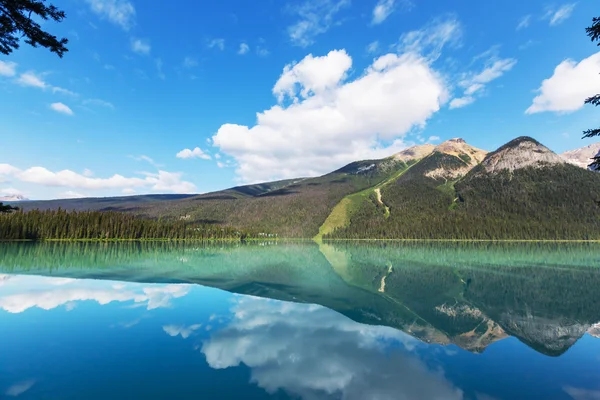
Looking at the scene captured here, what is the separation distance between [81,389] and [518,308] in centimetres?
3038

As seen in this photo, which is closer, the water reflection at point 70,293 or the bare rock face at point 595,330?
the bare rock face at point 595,330

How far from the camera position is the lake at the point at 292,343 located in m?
11.6

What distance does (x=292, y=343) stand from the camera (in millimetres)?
16703

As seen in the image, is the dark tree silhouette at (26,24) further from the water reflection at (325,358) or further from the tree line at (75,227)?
the tree line at (75,227)

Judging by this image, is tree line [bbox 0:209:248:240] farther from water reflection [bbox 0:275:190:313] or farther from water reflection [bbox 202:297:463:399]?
water reflection [bbox 202:297:463:399]

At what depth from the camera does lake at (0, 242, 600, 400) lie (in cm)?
1159

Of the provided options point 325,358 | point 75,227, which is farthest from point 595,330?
point 75,227

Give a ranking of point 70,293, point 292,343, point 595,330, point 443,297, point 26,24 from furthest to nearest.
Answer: point 443,297 < point 70,293 < point 595,330 < point 292,343 < point 26,24


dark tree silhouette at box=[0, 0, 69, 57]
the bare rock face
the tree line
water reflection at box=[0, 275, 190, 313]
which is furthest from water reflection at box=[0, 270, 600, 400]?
the tree line

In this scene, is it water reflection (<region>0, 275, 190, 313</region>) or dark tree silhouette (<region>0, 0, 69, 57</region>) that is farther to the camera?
water reflection (<region>0, 275, 190, 313</region>)

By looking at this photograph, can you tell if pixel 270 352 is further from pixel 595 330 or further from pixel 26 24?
pixel 595 330

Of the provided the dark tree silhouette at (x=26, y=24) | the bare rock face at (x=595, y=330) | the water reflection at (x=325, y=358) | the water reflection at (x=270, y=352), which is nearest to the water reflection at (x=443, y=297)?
the bare rock face at (x=595, y=330)

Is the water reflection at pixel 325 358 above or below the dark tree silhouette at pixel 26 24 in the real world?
below

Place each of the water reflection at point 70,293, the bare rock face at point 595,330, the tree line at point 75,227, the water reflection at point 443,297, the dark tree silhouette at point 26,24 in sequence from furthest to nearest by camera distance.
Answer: the tree line at point 75,227 < the water reflection at point 70,293 < the water reflection at point 443,297 < the bare rock face at point 595,330 < the dark tree silhouette at point 26,24
